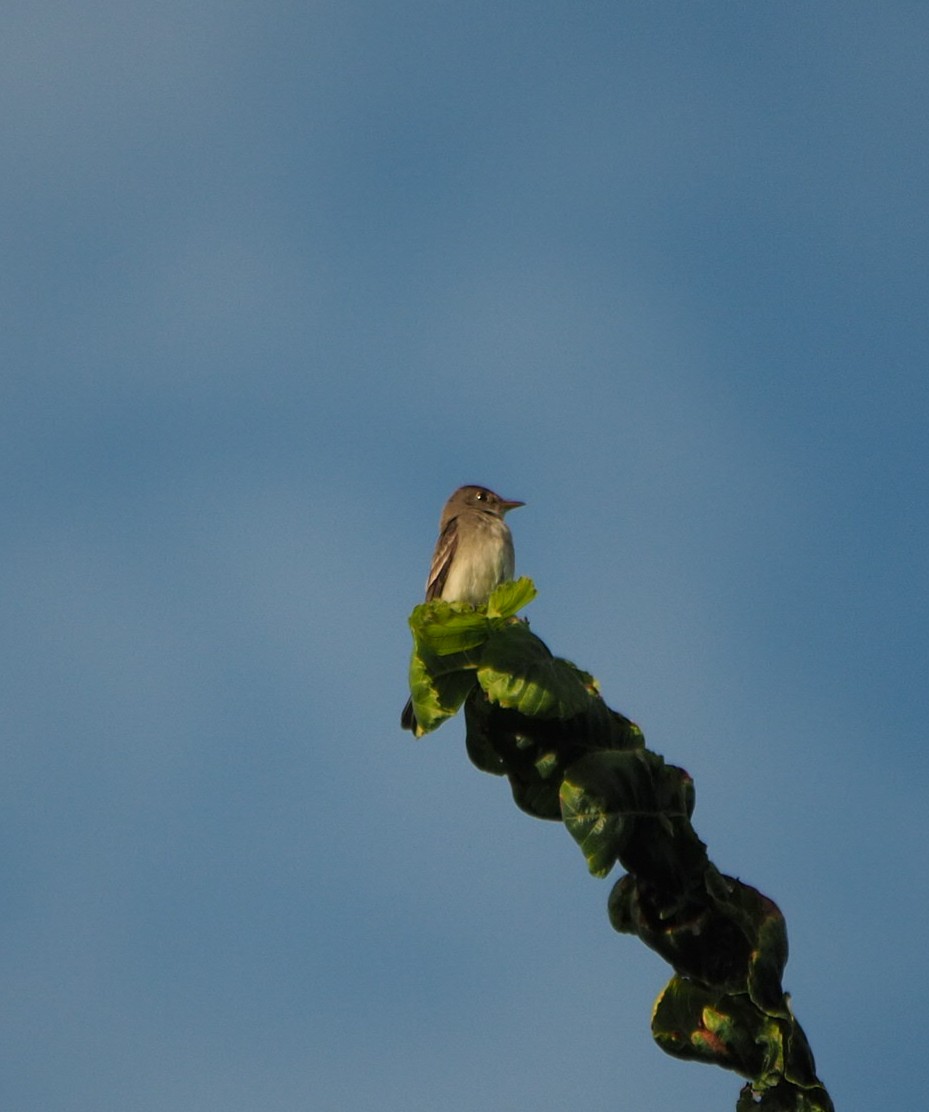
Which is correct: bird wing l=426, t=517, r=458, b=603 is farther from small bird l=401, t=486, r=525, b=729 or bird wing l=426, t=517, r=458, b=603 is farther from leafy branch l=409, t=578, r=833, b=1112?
leafy branch l=409, t=578, r=833, b=1112

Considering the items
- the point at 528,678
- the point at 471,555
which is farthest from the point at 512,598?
the point at 471,555

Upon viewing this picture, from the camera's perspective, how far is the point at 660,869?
4.55m

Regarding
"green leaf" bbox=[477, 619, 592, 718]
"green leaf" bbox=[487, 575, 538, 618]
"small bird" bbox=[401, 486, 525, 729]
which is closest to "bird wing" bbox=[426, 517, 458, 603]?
"small bird" bbox=[401, 486, 525, 729]

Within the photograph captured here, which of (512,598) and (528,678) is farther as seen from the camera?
(512,598)

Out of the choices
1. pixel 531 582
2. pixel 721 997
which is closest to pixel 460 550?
pixel 531 582

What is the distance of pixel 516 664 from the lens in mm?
4828

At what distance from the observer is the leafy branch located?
4.41 metres

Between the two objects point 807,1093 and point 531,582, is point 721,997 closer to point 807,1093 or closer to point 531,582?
point 807,1093

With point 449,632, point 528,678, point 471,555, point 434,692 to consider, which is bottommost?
point 528,678

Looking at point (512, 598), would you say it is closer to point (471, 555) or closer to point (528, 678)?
point (528, 678)

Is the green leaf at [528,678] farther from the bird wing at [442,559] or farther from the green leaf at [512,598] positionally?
the bird wing at [442,559]

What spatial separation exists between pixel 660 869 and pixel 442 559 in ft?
31.7

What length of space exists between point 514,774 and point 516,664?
0.41 meters

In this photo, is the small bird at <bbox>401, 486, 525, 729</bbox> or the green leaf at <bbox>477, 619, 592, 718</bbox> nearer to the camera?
the green leaf at <bbox>477, 619, 592, 718</bbox>
